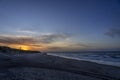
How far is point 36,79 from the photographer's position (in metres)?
10.5

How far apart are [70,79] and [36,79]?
2502 millimetres

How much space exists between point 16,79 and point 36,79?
1322 mm

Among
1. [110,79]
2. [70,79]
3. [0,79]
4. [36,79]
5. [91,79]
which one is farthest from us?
[110,79]

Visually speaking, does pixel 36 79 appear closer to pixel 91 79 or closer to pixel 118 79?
pixel 91 79

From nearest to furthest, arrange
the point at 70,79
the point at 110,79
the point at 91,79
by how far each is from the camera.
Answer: the point at 70,79 → the point at 91,79 → the point at 110,79

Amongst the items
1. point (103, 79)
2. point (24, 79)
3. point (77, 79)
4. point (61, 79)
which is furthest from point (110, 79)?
point (24, 79)

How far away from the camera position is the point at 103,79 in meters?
12.7

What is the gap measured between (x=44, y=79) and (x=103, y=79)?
5041mm

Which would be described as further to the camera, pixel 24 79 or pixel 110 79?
pixel 110 79

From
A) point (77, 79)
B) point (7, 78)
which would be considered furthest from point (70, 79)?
point (7, 78)

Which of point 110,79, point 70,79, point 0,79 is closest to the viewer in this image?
point 0,79

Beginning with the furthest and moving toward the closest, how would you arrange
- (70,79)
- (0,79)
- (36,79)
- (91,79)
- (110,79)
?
(110,79) → (91,79) → (70,79) → (36,79) → (0,79)

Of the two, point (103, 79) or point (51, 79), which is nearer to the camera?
point (51, 79)

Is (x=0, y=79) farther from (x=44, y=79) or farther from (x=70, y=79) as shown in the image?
(x=70, y=79)
